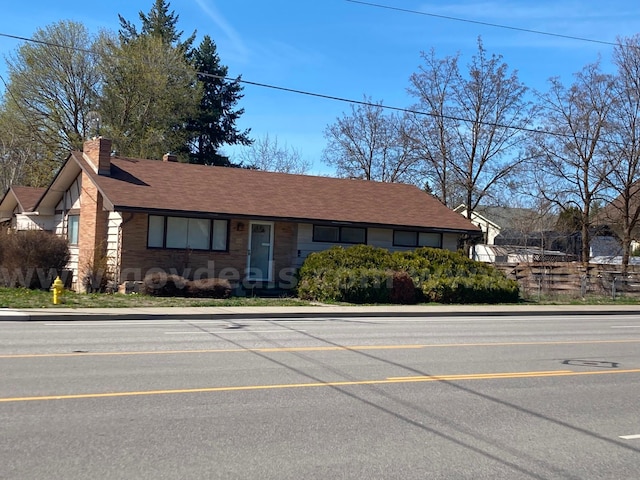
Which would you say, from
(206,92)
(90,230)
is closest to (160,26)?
(206,92)

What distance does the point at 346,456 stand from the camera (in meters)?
5.94

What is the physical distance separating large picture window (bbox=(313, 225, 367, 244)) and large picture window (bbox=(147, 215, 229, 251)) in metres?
3.70

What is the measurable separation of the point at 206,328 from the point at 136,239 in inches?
323

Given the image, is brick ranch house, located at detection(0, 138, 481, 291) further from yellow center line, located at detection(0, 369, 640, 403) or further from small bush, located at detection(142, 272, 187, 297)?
yellow center line, located at detection(0, 369, 640, 403)

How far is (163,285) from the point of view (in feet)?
70.1

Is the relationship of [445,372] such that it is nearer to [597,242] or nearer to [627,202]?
[627,202]

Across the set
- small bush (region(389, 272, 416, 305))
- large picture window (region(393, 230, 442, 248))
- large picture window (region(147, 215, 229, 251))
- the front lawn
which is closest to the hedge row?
small bush (region(389, 272, 416, 305))

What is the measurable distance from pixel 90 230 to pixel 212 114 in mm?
25682

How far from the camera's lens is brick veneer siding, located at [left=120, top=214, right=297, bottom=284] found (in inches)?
883

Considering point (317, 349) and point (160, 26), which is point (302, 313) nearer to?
point (317, 349)

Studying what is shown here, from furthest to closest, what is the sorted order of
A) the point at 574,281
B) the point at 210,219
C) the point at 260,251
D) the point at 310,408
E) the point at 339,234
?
the point at 574,281
the point at 339,234
the point at 260,251
the point at 210,219
the point at 310,408

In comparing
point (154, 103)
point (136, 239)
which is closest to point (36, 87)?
point (154, 103)

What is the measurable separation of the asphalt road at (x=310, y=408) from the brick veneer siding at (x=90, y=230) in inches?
376

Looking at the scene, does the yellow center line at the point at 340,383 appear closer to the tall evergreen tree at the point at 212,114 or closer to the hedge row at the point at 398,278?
the hedge row at the point at 398,278
